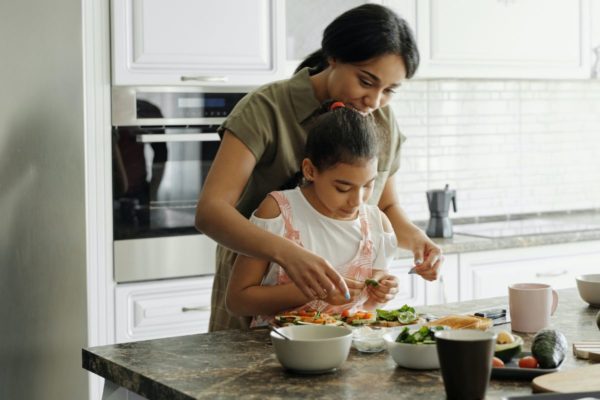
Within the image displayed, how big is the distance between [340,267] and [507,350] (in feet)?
1.99

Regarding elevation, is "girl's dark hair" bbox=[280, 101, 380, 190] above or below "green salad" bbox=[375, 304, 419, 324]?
above

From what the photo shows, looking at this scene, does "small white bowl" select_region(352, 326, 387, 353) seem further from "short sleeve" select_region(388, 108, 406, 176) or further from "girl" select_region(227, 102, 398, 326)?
"short sleeve" select_region(388, 108, 406, 176)

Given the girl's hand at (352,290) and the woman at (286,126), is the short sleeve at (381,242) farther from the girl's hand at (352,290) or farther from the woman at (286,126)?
the girl's hand at (352,290)

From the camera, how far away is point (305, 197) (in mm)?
2172

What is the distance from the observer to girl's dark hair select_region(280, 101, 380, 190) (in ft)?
6.72

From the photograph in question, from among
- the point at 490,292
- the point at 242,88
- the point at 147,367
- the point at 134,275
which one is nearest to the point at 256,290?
the point at 147,367

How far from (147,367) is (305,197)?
0.66m

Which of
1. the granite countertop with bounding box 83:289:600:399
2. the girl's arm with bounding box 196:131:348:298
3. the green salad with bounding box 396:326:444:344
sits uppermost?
the girl's arm with bounding box 196:131:348:298

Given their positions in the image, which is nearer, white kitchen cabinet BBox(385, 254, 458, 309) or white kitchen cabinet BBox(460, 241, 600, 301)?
white kitchen cabinet BBox(385, 254, 458, 309)

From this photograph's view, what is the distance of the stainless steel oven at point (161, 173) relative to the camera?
3.28m

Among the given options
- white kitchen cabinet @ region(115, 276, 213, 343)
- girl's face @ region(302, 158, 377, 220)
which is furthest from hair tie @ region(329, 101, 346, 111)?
white kitchen cabinet @ region(115, 276, 213, 343)

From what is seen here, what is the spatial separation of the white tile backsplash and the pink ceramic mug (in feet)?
8.00

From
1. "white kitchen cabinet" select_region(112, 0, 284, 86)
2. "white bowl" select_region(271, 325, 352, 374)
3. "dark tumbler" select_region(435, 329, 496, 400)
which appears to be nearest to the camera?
"dark tumbler" select_region(435, 329, 496, 400)

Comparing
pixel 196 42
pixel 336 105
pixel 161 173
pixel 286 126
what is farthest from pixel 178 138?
pixel 336 105
